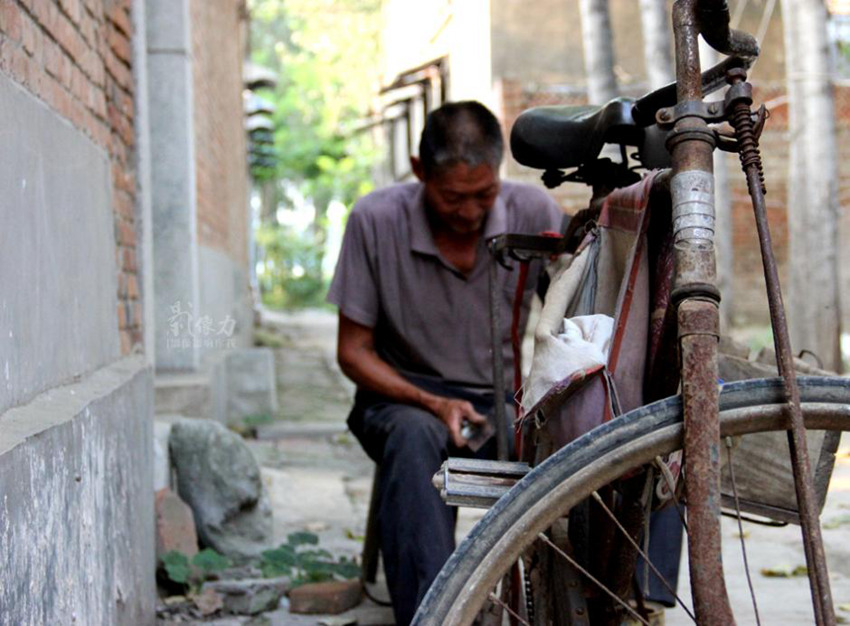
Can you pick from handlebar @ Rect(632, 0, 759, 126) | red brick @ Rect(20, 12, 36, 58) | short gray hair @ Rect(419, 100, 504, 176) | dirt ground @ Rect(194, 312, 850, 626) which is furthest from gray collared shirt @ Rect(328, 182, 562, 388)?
handlebar @ Rect(632, 0, 759, 126)

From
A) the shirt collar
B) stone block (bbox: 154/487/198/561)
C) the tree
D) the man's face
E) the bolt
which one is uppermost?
the tree

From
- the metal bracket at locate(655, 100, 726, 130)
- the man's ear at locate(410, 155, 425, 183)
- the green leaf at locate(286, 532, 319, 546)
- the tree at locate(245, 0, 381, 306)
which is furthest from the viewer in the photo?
the tree at locate(245, 0, 381, 306)

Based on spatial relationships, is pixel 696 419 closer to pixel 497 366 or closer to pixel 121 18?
pixel 497 366

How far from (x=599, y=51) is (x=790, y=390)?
6879 mm

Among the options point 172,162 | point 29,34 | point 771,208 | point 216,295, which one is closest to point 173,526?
point 29,34

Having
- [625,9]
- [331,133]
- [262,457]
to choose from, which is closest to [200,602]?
[262,457]

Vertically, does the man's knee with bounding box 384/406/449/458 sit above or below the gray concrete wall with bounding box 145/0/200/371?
below

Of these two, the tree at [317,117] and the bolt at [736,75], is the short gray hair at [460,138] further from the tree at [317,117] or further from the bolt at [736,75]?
the tree at [317,117]

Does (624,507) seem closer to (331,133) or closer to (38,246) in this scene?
(38,246)

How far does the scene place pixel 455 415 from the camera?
3.08 m

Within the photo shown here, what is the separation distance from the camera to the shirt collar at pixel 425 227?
11.4 feet

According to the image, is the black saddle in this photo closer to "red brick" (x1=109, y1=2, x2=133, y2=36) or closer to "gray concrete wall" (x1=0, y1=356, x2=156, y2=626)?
"gray concrete wall" (x1=0, y1=356, x2=156, y2=626)

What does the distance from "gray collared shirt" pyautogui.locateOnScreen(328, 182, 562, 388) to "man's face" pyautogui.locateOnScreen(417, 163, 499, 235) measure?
9 cm

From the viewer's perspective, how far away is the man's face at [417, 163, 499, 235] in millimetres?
3264
